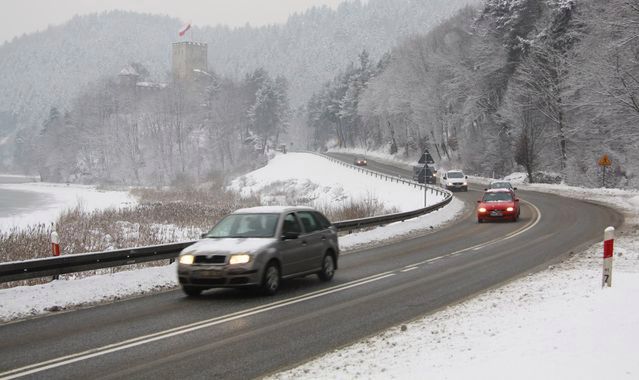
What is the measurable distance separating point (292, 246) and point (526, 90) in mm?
51696

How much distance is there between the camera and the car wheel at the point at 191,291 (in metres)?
12.9

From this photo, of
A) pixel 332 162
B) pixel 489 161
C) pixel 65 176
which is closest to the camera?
pixel 489 161

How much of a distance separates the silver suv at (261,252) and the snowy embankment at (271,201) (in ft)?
6.57

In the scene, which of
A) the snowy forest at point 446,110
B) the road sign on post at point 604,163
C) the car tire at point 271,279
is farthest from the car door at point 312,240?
the road sign on post at point 604,163

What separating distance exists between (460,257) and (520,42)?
4832cm

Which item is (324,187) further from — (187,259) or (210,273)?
(210,273)

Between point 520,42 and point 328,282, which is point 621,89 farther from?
point 520,42

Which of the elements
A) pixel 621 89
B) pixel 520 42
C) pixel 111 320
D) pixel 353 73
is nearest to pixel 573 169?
pixel 520 42

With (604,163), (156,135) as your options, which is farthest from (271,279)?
(156,135)

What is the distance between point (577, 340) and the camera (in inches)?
305

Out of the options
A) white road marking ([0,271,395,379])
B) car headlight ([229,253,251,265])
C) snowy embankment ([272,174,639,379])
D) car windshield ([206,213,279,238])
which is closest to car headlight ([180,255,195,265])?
car headlight ([229,253,251,265])

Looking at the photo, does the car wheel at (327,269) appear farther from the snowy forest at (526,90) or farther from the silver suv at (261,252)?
the snowy forest at (526,90)

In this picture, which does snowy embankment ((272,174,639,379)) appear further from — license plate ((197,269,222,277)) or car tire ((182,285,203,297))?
car tire ((182,285,203,297))

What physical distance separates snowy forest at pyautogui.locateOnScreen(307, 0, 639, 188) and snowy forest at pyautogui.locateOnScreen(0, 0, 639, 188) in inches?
6.0
